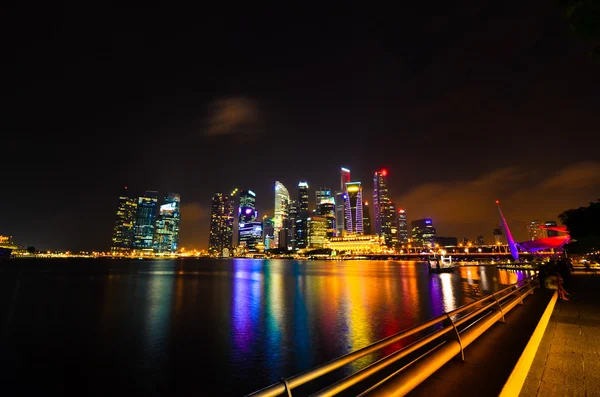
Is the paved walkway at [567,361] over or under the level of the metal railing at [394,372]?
under

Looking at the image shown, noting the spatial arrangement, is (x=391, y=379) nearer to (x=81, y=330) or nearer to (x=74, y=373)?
(x=74, y=373)

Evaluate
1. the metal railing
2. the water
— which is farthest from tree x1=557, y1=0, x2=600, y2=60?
the water

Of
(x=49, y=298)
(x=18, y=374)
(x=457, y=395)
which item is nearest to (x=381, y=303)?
(x=18, y=374)

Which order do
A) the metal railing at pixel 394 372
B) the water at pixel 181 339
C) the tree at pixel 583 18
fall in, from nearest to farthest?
the metal railing at pixel 394 372, the tree at pixel 583 18, the water at pixel 181 339

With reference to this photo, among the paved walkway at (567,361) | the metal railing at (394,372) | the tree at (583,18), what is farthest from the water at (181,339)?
the tree at (583,18)

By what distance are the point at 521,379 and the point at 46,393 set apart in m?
18.6

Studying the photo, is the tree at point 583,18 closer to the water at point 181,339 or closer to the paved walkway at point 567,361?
the paved walkway at point 567,361

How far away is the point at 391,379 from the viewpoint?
4.27 metres

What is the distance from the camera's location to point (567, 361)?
22.1 feet

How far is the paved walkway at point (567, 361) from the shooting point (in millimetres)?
5414

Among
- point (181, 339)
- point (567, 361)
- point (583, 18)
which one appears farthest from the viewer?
point (181, 339)

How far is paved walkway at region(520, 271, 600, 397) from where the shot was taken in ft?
17.8

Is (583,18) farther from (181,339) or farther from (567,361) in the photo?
(181,339)

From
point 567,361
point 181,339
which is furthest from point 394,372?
point 181,339
